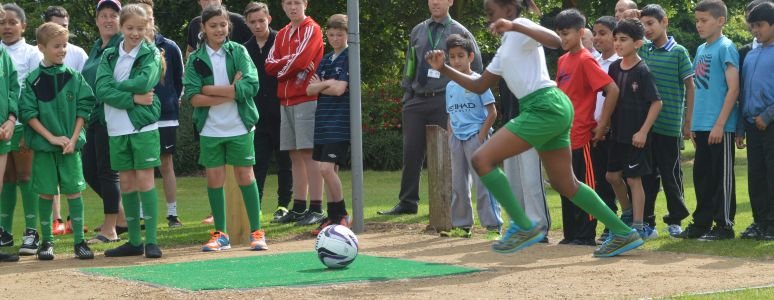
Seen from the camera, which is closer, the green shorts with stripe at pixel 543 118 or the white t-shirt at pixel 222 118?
the green shorts with stripe at pixel 543 118

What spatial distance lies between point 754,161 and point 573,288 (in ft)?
10.9

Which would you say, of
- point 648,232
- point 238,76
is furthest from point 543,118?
point 238,76

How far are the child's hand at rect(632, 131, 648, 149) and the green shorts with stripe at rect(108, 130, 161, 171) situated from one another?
12.9 ft

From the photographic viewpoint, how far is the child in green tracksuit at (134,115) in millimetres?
9516

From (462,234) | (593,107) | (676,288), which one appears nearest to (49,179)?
(462,234)

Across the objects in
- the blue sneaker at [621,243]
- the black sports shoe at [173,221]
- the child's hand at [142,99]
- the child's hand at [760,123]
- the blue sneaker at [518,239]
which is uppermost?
the child's hand at [142,99]

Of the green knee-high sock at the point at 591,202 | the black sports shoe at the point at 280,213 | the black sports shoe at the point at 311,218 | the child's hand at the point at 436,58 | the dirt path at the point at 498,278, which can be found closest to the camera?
the dirt path at the point at 498,278

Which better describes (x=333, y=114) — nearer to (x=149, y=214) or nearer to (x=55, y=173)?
(x=149, y=214)

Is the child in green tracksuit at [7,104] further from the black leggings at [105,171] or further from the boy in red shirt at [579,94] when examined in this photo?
the boy in red shirt at [579,94]

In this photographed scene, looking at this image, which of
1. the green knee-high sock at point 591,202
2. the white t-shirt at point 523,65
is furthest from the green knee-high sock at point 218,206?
the green knee-high sock at point 591,202

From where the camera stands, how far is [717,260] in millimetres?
8672

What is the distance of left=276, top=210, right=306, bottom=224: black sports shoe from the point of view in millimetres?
12091

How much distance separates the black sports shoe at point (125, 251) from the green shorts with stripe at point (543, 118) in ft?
11.3

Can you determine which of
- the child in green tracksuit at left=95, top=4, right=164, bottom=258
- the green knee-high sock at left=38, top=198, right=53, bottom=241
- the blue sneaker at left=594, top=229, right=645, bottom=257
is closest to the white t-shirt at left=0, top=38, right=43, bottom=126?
the child in green tracksuit at left=95, top=4, right=164, bottom=258
